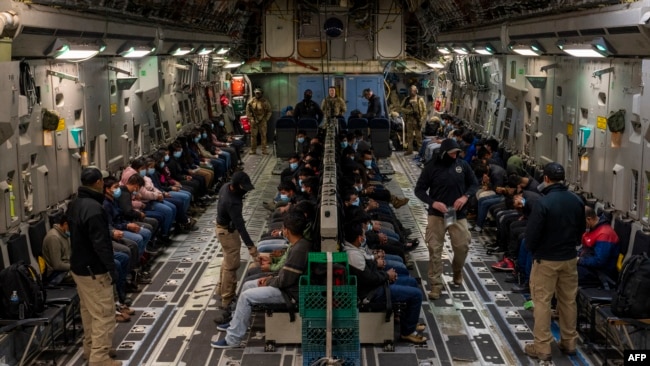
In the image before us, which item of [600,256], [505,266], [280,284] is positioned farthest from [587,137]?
[280,284]

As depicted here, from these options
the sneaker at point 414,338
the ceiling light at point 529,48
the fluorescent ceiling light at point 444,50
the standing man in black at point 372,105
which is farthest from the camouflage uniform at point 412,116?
the sneaker at point 414,338

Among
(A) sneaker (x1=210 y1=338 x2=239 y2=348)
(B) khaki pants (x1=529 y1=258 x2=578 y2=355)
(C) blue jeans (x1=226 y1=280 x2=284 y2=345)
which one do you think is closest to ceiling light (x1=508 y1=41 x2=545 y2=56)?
(B) khaki pants (x1=529 y1=258 x2=578 y2=355)

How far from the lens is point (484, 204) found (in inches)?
553

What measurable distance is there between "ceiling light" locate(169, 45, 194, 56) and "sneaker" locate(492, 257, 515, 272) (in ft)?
27.5

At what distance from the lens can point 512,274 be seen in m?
11.8

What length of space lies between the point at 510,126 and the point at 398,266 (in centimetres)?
874

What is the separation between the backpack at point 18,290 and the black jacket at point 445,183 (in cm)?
450

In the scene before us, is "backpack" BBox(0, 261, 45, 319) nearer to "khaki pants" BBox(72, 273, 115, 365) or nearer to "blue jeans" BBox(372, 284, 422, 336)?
"khaki pants" BBox(72, 273, 115, 365)

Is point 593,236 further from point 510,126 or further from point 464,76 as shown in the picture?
point 464,76

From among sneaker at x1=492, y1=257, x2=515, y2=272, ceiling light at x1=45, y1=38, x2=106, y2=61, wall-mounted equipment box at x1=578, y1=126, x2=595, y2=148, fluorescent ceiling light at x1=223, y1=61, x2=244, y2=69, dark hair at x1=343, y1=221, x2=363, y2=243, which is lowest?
sneaker at x1=492, y1=257, x2=515, y2=272

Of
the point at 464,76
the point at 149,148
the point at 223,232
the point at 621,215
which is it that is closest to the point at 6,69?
the point at 223,232

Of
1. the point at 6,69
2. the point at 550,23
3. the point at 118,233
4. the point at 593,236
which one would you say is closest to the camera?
the point at 6,69

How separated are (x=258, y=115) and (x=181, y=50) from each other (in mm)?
6112

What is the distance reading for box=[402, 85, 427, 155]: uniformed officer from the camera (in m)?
23.1
